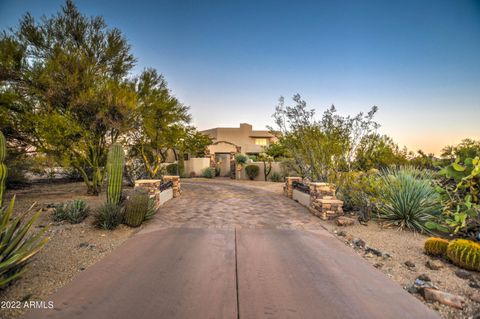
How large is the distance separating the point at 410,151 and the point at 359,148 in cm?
662

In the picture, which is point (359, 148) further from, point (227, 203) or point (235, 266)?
point (235, 266)

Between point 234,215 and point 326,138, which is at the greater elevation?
point 326,138

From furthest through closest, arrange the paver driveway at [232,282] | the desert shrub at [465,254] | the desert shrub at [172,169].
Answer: the desert shrub at [172,169] → the desert shrub at [465,254] → the paver driveway at [232,282]

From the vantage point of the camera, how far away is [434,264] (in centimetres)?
326

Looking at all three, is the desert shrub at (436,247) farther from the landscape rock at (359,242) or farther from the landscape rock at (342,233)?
the landscape rock at (342,233)

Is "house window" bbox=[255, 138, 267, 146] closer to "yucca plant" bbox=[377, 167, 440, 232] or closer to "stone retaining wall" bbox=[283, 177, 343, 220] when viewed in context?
"stone retaining wall" bbox=[283, 177, 343, 220]

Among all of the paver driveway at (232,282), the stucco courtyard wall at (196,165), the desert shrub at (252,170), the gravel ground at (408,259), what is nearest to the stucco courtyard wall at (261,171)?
the desert shrub at (252,170)

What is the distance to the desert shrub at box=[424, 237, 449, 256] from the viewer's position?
349 cm

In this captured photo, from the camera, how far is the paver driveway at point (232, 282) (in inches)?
86.7

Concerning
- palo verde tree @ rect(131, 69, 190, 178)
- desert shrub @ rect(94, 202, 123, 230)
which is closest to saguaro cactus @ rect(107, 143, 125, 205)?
desert shrub @ rect(94, 202, 123, 230)

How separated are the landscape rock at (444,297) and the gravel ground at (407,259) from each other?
0.05 meters

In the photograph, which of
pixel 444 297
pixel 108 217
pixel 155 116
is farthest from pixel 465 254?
pixel 155 116

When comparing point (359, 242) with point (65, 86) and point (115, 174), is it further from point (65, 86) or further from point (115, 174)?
point (65, 86)

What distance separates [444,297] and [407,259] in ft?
4.12
